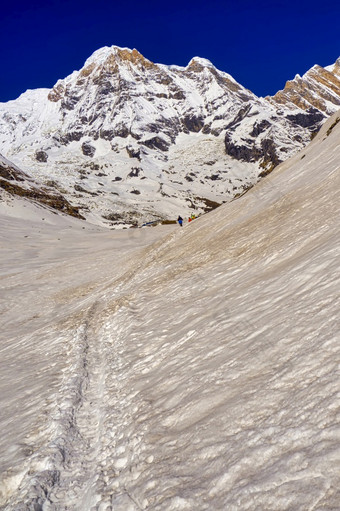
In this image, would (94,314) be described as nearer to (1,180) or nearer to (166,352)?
(166,352)

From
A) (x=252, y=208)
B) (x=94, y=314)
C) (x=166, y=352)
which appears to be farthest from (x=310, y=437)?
(x=252, y=208)

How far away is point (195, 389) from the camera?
790cm

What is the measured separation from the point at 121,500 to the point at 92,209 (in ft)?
658

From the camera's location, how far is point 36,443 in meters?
7.76

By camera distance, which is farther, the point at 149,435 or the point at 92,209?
the point at 92,209

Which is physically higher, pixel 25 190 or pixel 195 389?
pixel 25 190

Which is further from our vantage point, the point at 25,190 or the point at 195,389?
the point at 25,190

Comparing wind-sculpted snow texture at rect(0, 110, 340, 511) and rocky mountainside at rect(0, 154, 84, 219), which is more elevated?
rocky mountainside at rect(0, 154, 84, 219)

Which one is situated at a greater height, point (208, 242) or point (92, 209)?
point (92, 209)

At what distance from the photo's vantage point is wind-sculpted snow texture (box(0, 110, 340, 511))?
5.23 m

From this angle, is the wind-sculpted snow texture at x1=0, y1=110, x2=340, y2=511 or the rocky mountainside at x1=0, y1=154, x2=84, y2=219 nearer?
the wind-sculpted snow texture at x1=0, y1=110, x2=340, y2=511

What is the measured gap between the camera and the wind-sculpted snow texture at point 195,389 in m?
5.23

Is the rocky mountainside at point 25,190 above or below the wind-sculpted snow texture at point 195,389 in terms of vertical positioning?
above

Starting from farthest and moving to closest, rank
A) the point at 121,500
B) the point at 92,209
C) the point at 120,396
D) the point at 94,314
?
the point at 92,209 → the point at 94,314 → the point at 120,396 → the point at 121,500
